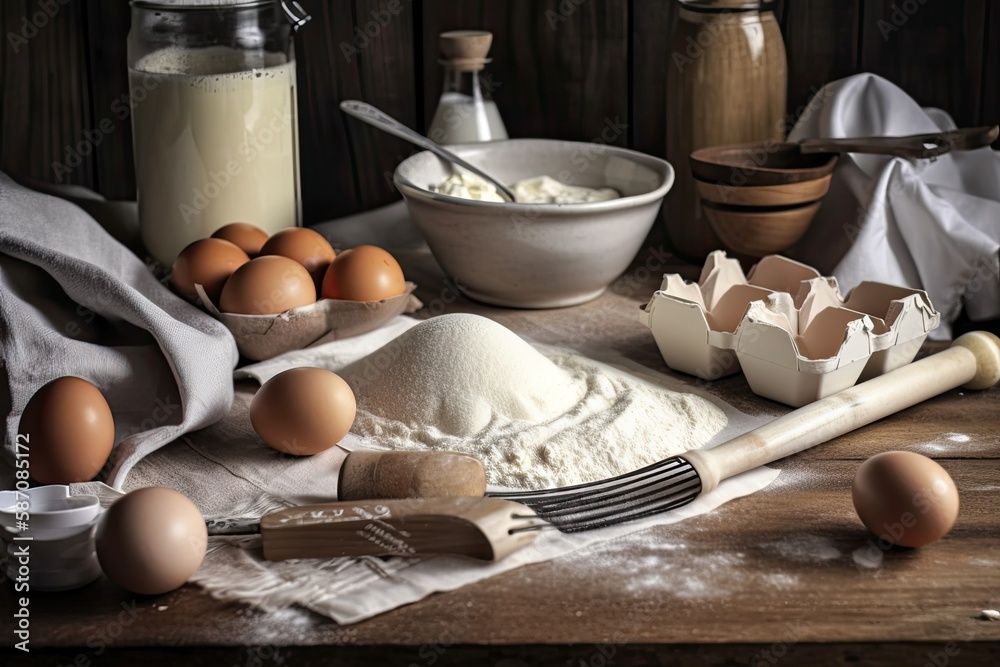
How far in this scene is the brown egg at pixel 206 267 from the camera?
3.67ft

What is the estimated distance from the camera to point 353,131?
1.59 meters

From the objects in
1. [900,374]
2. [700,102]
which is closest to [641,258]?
[700,102]

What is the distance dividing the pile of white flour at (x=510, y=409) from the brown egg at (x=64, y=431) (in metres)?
0.23

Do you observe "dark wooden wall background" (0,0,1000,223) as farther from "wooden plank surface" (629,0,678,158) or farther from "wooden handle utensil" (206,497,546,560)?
"wooden handle utensil" (206,497,546,560)

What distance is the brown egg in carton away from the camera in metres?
1.08

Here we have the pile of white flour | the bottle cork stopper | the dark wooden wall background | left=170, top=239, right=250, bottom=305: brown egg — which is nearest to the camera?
the pile of white flour

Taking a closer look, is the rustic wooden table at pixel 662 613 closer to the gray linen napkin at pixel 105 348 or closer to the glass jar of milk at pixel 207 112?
the gray linen napkin at pixel 105 348

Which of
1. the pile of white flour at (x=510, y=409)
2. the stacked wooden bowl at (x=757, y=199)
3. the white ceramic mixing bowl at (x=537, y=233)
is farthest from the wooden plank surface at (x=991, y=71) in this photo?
the pile of white flour at (x=510, y=409)

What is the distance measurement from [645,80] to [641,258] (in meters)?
0.28

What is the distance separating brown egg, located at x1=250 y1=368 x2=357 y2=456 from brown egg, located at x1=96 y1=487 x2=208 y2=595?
18cm

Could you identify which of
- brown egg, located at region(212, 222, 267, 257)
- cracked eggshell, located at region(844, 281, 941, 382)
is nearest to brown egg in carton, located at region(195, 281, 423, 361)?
brown egg, located at region(212, 222, 267, 257)

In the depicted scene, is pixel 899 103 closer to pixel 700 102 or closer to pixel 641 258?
pixel 700 102

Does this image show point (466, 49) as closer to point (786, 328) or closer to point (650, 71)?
point (650, 71)

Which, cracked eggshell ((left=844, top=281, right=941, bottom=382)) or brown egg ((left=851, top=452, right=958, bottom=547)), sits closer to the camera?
brown egg ((left=851, top=452, right=958, bottom=547))
